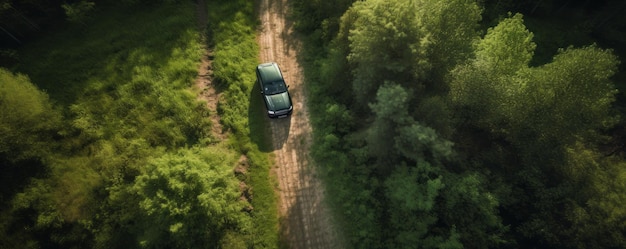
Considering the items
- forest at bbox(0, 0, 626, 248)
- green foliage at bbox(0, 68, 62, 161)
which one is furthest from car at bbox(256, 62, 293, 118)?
green foliage at bbox(0, 68, 62, 161)

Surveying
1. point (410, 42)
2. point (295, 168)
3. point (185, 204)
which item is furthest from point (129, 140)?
point (410, 42)

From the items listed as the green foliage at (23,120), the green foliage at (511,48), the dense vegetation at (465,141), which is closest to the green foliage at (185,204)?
the dense vegetation at (465,141)

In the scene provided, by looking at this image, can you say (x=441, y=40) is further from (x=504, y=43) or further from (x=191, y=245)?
(x=191, y=245)

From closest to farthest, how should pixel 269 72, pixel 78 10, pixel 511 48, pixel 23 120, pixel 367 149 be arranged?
pixel 23 120 < pixel 367 149 < pixel 511 48 < pixel 269 72 < pixel 78 10

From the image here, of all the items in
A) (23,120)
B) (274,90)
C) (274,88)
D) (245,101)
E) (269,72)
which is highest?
(269,72)

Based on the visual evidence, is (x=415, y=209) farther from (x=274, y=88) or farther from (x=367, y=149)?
(x=274, y=88)

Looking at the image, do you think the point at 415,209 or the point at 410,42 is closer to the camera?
the point at 415,209
